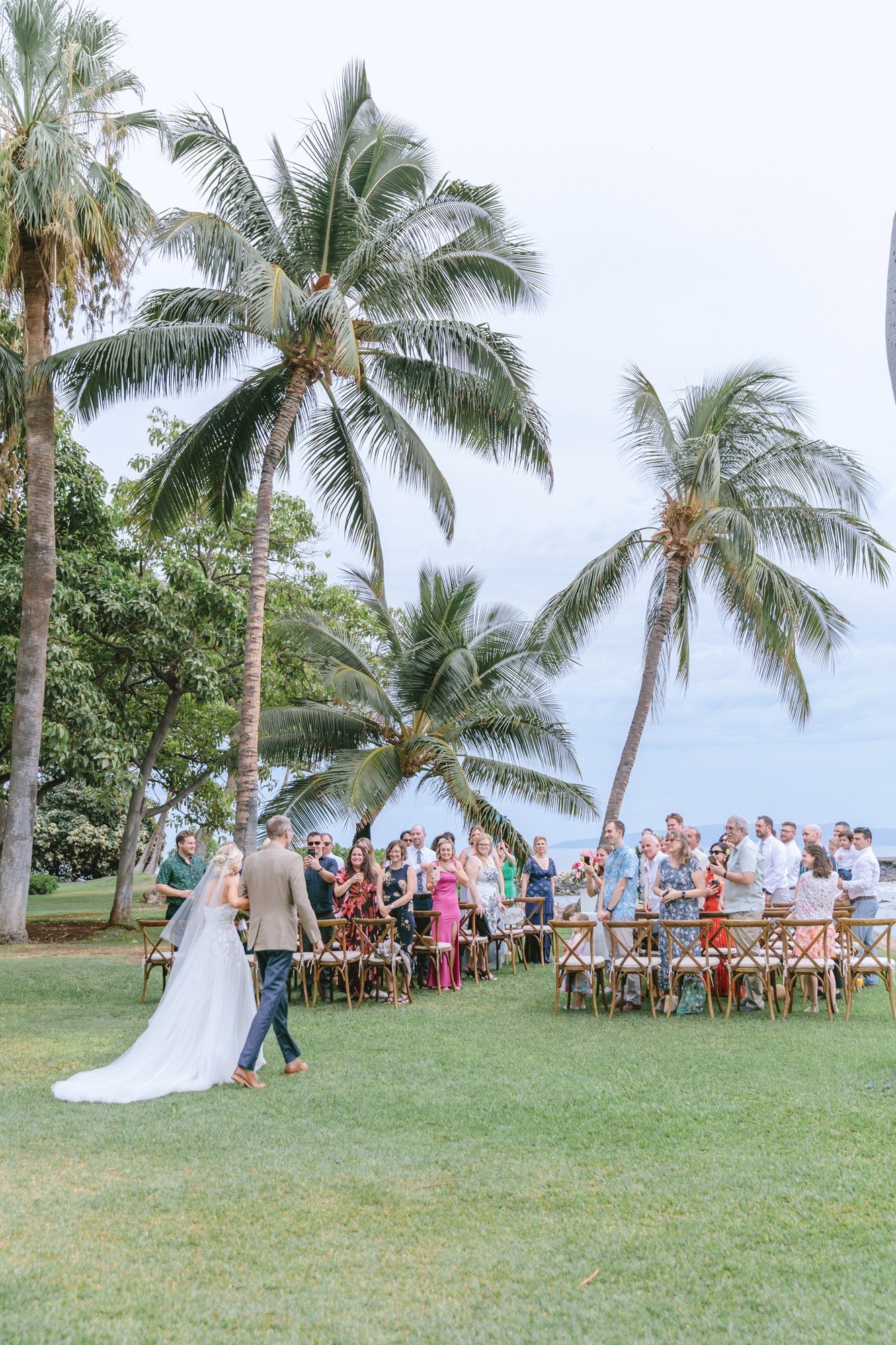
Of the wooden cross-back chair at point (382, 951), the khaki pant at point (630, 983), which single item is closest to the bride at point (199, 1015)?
the wooden cross-back chair at point (382, 951)

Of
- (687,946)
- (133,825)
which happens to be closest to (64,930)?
(133,825)

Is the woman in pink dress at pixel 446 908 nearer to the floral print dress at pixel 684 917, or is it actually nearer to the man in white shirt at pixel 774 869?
the floral print dress at pixel 684 917

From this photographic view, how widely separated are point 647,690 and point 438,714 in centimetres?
388

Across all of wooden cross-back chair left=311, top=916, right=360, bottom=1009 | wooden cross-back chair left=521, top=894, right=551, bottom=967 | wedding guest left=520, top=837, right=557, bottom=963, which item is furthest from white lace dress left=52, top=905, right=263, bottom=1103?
wedding guest left=520, top=837, right=557, bottom=963

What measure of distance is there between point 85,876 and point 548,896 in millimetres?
29172

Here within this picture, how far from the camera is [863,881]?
13.8 meters

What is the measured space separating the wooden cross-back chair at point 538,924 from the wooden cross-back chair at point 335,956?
4483mm

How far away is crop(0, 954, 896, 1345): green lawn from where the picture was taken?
4.33 meters

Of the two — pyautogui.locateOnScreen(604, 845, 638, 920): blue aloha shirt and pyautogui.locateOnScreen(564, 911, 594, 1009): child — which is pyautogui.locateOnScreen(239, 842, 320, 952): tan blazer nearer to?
pyautogui.locateOnScreen(564, 911, 594, 1009): child

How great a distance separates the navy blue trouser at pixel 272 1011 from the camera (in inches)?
338

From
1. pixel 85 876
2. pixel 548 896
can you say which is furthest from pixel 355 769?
pixel 85 876

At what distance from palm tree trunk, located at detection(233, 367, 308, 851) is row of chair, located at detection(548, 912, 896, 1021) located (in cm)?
565

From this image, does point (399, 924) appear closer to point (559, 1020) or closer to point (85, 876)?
point (559, 1020)

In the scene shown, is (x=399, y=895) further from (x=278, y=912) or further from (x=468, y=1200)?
(x=468, y=1200)
